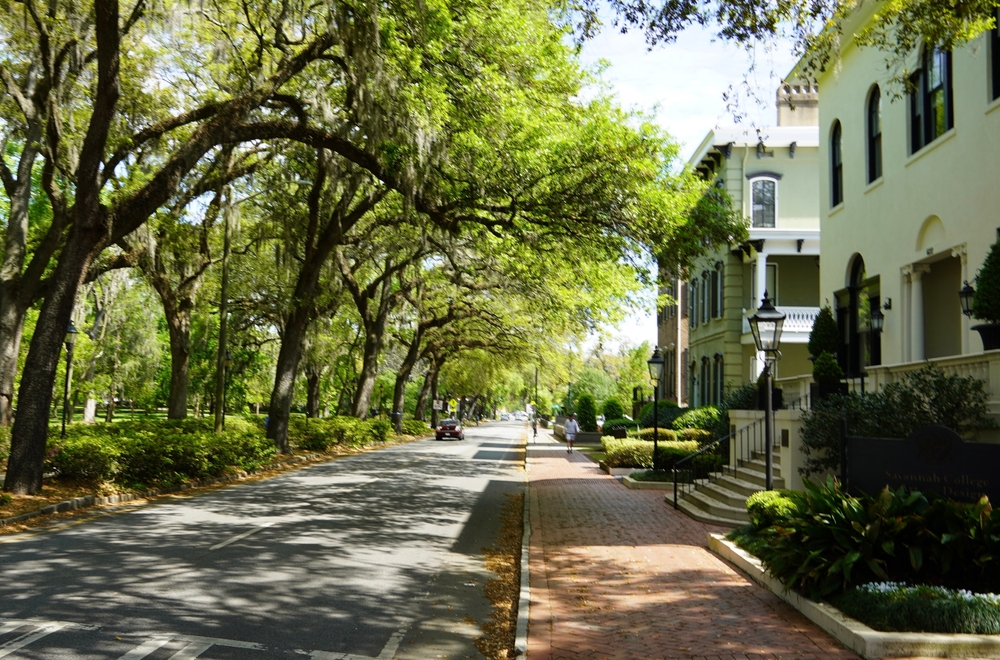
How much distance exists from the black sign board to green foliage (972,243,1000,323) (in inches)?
212

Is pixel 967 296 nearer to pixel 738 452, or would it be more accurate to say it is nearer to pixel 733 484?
pixel 733 484

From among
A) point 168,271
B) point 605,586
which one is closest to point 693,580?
point 605,586

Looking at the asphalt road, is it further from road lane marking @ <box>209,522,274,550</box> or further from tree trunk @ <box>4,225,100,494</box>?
tree trunk @ <box>4,225,100,494</box>

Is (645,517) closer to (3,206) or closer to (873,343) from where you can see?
(873,343)

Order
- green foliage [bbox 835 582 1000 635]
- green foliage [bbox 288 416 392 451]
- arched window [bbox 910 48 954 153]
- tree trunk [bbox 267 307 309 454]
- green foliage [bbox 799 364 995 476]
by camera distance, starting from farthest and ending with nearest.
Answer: green foliage [bbox 288 416 392 451]
tree trunk [bbox 267 307 309 454]
arched window [bbox 910 48 954 153]
green foliage [bbox 799 364 995 476]
green foliage [bbox 835 582 1000 635]

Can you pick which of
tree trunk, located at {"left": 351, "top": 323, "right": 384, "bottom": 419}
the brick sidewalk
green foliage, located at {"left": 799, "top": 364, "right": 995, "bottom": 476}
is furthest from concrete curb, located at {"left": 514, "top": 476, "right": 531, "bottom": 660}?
tree trunk, located at {"left": 351, "top": 323, "right": 384, "bottom": 419}

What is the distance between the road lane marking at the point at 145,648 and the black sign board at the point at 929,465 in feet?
22.6

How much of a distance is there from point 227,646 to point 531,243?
13.7 metres

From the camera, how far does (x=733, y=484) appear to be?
16766 mm

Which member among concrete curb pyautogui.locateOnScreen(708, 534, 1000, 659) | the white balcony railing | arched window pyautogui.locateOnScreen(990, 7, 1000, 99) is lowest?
concrete curb pyautogui.locateOnScreen(708, 534, 1000, 659)

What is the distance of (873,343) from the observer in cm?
1942

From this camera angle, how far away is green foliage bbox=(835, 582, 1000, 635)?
6754 millimetres

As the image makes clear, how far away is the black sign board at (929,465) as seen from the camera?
319 inches

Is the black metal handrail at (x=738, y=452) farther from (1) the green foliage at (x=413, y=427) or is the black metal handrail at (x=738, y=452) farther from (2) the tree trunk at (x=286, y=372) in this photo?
(1) the green foliage at (x=413, y=427)
